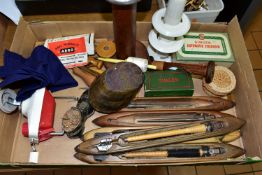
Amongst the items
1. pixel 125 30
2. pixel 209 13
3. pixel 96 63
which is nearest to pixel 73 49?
pixel 96 63

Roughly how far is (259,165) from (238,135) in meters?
0.51

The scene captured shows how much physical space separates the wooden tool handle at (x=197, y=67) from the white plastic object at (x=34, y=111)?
322 millimetres

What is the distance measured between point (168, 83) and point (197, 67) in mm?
96

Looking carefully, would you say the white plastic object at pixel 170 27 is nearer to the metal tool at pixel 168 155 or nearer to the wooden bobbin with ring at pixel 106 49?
the wooden bobbin with ring at pixel 106 49

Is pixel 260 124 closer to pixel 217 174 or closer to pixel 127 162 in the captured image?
pixel 127 162

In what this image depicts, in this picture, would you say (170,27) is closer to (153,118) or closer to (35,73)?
(153,118)

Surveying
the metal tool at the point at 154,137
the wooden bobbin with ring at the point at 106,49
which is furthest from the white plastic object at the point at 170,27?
the metal tool at the point at 154,137

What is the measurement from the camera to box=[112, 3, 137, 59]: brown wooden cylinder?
0.58 m

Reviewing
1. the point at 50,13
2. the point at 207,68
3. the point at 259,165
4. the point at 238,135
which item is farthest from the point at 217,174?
the point at 50,13

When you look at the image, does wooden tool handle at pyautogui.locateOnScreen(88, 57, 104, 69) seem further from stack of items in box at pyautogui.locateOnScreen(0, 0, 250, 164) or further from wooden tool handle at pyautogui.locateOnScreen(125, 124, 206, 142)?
wooden tool handle at pyautogui.locateOnScreen(125, 124, 206, 142)

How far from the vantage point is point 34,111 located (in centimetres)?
64

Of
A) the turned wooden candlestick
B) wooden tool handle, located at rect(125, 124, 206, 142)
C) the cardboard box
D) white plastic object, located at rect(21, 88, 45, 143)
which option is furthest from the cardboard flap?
white plastic object, located at rect(21, 88, 45, 143)

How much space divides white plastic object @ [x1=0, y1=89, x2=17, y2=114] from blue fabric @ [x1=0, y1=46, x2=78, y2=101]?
0.02m

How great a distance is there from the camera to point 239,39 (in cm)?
72
